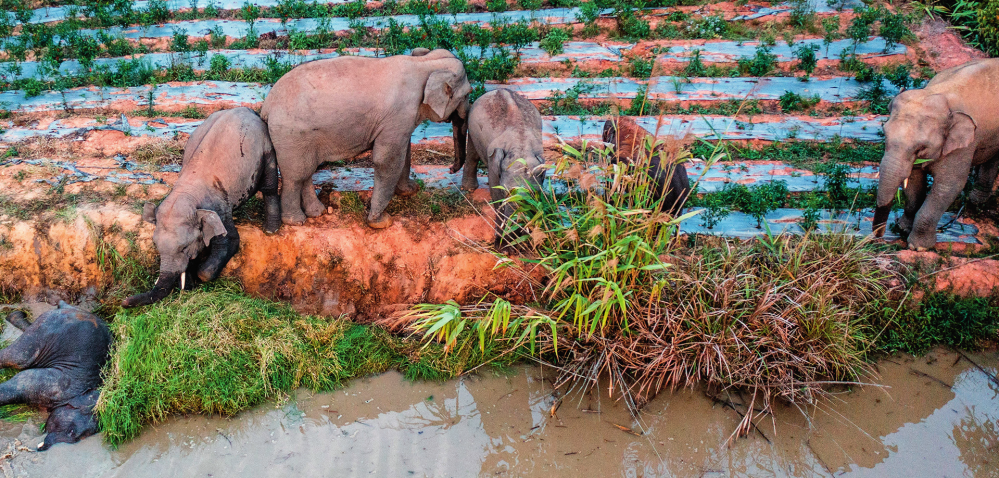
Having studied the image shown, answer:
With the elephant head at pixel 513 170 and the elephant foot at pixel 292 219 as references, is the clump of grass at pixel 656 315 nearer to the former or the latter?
the elephant head at pixel 513 170

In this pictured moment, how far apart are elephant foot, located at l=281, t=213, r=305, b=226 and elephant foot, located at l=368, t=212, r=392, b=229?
60cm

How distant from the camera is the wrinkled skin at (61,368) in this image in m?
5.31

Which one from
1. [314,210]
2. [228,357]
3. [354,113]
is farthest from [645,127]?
[228,357]

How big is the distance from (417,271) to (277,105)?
184 centimetres

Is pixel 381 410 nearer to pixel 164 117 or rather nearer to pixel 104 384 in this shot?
pixel 104 384

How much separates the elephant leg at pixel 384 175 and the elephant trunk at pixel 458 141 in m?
0.74

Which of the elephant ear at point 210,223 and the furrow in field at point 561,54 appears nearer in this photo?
the elephant ear at point 210,223

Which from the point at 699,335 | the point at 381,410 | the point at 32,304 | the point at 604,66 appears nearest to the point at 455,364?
the point at 381,410

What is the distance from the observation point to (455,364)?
5.93 metres

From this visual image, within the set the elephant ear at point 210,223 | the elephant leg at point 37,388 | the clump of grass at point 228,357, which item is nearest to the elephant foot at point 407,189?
the clump of grass at point 228,357

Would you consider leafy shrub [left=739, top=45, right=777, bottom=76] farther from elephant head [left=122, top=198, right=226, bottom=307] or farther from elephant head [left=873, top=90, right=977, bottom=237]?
elephant head [left=122, top=198, right=226, bottom=307]

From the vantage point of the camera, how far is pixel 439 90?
6.60m

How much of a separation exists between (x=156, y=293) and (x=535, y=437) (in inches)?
119

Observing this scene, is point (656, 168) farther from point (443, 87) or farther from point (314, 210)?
point (314, 210)
